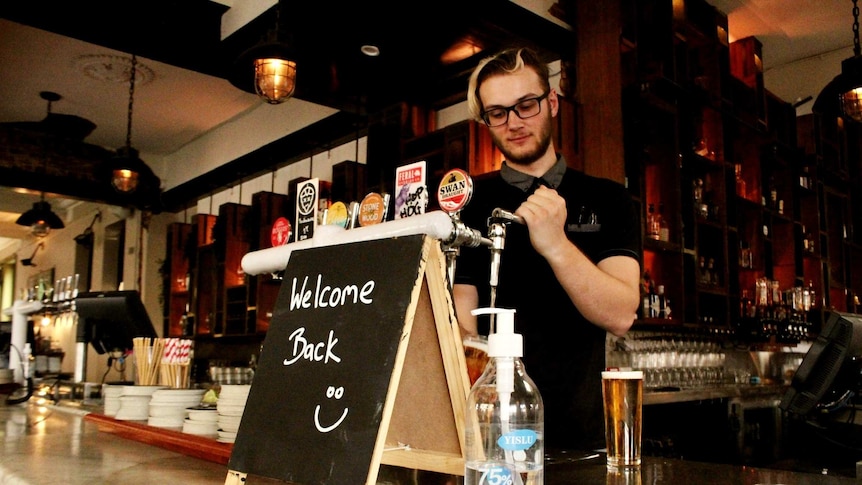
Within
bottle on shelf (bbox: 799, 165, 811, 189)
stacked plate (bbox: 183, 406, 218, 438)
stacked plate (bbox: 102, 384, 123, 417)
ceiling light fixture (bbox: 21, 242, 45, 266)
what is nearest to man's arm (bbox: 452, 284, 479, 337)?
stacked plate (bbox: 183, 406, 218, 438)

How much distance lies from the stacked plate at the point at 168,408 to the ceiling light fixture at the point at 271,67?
7.36ft

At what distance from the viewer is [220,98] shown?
6777mm

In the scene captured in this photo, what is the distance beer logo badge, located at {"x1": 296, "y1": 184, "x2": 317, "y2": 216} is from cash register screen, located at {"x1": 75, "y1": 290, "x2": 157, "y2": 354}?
125 centimetres

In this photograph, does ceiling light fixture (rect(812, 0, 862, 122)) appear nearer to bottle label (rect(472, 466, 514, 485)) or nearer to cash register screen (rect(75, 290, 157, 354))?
cash register screen (rect(75, 290, 157, 354))

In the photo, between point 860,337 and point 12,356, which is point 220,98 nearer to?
point 12,356

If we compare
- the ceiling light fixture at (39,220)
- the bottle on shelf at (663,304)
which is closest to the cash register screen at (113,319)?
the bottle on shelf at (663,304)

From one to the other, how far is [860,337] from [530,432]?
129cm

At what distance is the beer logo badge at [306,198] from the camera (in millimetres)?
1685

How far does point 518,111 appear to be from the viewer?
159 cm

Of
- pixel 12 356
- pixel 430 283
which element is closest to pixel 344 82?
pixel 12 356

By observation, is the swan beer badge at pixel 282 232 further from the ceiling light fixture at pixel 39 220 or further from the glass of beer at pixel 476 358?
the ceiling light fixture at pixel 39 220

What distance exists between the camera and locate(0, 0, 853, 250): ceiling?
14.0ft

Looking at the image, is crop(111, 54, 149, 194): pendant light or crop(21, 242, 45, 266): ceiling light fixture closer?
crop(111, 54, 149, 194): pendant light

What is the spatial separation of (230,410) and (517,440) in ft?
2.88
